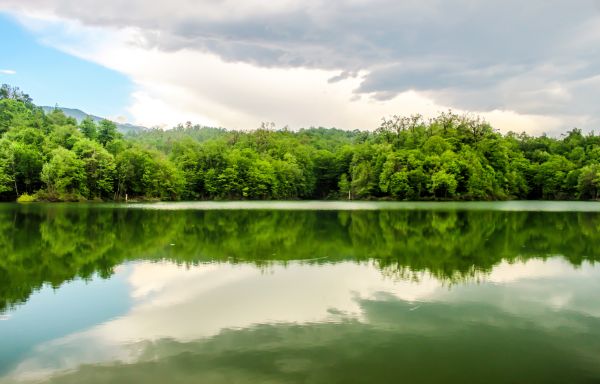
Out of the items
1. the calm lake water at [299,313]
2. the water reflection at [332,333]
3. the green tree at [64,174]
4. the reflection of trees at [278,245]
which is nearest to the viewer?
the water reflection at [332,333]

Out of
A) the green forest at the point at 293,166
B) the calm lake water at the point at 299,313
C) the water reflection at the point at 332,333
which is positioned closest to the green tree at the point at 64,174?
the green forest at the point at 293,166

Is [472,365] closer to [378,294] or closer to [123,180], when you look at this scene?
[378,294]

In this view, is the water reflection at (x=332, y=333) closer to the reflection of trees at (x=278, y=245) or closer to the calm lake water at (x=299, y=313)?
the calm lake water at (x=299, y=313)

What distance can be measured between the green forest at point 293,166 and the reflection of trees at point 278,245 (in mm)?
52407

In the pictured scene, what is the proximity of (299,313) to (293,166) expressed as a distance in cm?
9977

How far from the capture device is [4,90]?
14488 cm

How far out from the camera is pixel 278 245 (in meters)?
24.2

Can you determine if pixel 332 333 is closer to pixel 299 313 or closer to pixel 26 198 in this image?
pixel 299 313

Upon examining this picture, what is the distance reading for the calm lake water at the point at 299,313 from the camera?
8164 mm

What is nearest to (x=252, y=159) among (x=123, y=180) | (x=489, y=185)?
(x=123, y=180)

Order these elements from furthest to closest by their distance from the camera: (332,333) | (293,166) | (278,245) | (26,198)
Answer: (293,166) → (26,198) → (278,245) → (332,333)

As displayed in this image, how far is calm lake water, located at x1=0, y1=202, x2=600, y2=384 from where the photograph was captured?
8.16 meters

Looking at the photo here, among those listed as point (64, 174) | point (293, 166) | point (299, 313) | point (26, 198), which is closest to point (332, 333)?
point (299, 313)

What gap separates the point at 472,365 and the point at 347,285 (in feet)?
21.6
